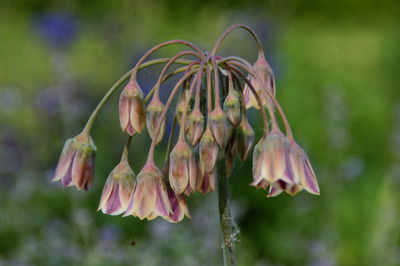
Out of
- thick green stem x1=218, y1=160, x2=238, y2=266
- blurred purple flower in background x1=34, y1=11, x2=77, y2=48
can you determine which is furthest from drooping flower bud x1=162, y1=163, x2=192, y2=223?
blurred purple flower in background x1=34, y1=11, x2=77, y2=48

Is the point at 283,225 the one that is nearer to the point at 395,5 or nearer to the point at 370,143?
the point at 370,143

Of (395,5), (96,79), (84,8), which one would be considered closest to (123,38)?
(96,79)

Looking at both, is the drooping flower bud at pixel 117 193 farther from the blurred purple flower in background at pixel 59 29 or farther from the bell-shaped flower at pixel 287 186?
the blurred purple flower in background at pixel 59 29

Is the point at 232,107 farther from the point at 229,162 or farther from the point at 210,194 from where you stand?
the point at 210,194

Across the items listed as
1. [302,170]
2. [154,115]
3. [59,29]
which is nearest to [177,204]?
[154,115]

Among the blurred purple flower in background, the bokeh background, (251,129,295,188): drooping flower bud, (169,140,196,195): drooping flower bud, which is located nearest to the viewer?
(251,129,295,188): drooping flower bud

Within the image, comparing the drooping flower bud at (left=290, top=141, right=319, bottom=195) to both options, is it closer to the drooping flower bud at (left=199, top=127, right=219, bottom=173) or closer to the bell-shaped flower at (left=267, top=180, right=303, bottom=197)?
the bell-shaped flower at (left=267, top=180, right=303, bottom=197)
